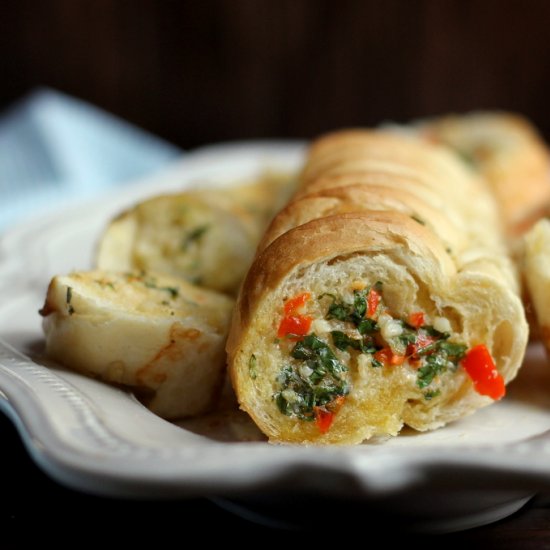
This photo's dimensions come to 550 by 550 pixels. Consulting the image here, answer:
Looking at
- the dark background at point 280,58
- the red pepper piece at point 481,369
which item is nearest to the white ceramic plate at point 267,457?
the red pepper piece at point 481,369

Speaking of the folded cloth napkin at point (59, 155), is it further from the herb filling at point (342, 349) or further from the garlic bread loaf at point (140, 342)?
the herb filling at point (342, 349)

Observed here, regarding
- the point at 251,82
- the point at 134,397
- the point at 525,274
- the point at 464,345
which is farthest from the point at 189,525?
the point at 251,82

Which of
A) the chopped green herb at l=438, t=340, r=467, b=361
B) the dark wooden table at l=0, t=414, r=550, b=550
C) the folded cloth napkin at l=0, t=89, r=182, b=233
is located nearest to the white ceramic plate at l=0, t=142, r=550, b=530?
the dark wooden table at l=0, t=414, r=550, b=550

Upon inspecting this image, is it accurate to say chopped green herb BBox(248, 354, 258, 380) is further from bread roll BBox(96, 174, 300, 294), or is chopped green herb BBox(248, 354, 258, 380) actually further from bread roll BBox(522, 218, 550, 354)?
bread roll BBox(522, 218, 550, 354)

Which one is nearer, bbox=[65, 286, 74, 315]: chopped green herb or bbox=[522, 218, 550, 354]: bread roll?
bbox=[65, 286, 74, 315]: chopped green herb

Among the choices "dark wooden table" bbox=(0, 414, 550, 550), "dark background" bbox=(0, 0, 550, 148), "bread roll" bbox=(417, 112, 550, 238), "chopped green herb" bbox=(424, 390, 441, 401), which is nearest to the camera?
"dark wooden table" bbox=(0, 414, 550, 550)

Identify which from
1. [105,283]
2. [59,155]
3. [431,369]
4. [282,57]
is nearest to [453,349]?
[431,369]

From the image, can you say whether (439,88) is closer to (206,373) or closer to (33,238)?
(33,238)
